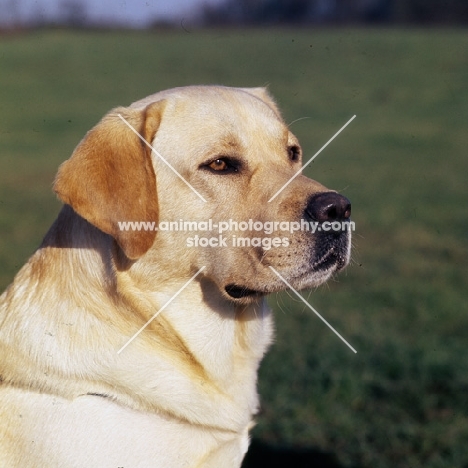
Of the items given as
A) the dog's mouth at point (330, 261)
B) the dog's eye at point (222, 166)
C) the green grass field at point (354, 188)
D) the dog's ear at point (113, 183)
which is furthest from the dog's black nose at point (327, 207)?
the dog's ear at point (113, 183)

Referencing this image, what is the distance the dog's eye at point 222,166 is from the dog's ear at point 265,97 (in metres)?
0.66

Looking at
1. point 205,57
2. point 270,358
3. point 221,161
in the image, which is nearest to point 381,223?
point 270,358

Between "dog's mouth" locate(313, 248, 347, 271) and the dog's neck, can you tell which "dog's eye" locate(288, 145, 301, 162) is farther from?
the dog's neck

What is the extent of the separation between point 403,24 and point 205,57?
971 centimetres

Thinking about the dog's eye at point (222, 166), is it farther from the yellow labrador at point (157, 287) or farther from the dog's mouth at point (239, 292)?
the dog's mouth at point (239, 292)

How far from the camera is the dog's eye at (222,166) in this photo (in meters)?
3.60

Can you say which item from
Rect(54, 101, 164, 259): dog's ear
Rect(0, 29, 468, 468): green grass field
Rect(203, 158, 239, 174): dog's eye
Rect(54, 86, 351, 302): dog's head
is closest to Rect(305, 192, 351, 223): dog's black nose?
Rect(54, 86, 351, 302): dog's head

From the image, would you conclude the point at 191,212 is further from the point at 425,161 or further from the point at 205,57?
the point at 205,57

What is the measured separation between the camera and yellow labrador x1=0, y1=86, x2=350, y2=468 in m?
3.18

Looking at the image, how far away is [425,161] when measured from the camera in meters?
20.0

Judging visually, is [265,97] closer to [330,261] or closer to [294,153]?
[294,153]

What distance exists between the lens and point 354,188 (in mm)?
16562

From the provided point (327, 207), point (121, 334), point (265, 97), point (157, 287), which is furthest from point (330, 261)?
point (265, 97)

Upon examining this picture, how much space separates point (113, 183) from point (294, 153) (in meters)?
1.16
